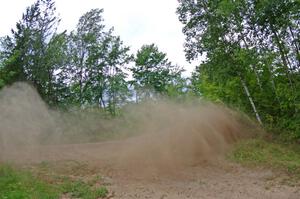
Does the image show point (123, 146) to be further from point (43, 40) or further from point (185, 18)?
point (43, 40)

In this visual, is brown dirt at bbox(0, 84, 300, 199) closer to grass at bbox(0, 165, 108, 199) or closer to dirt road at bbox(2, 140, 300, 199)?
dirt road at bbox(2, 140, 300, 199)

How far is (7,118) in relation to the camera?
19406 mm

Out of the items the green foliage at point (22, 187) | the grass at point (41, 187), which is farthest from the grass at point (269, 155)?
the green foliage at point (22, 187)

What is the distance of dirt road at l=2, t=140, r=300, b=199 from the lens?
34.5 feet

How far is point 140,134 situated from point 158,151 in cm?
482

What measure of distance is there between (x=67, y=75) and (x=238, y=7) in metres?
21.0

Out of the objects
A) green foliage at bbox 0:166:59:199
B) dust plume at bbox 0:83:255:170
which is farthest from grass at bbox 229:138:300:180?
green foliage at bbox 0:166:59:199

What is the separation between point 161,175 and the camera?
12.6m

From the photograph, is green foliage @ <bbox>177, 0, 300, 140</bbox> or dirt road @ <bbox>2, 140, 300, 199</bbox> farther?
green foliage @ <bbox>177, 0, 300, 140</bbox>

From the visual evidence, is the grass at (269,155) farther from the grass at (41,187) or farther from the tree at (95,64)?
the tree at (95,64)

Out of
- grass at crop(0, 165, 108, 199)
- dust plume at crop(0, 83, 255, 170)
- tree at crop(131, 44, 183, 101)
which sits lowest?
grass at crop(0, 165, 108, 199)

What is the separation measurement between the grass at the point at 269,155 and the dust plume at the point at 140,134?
84 cm

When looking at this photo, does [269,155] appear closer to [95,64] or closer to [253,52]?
[253,52]

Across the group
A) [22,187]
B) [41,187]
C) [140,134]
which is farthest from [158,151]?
[22,187]
